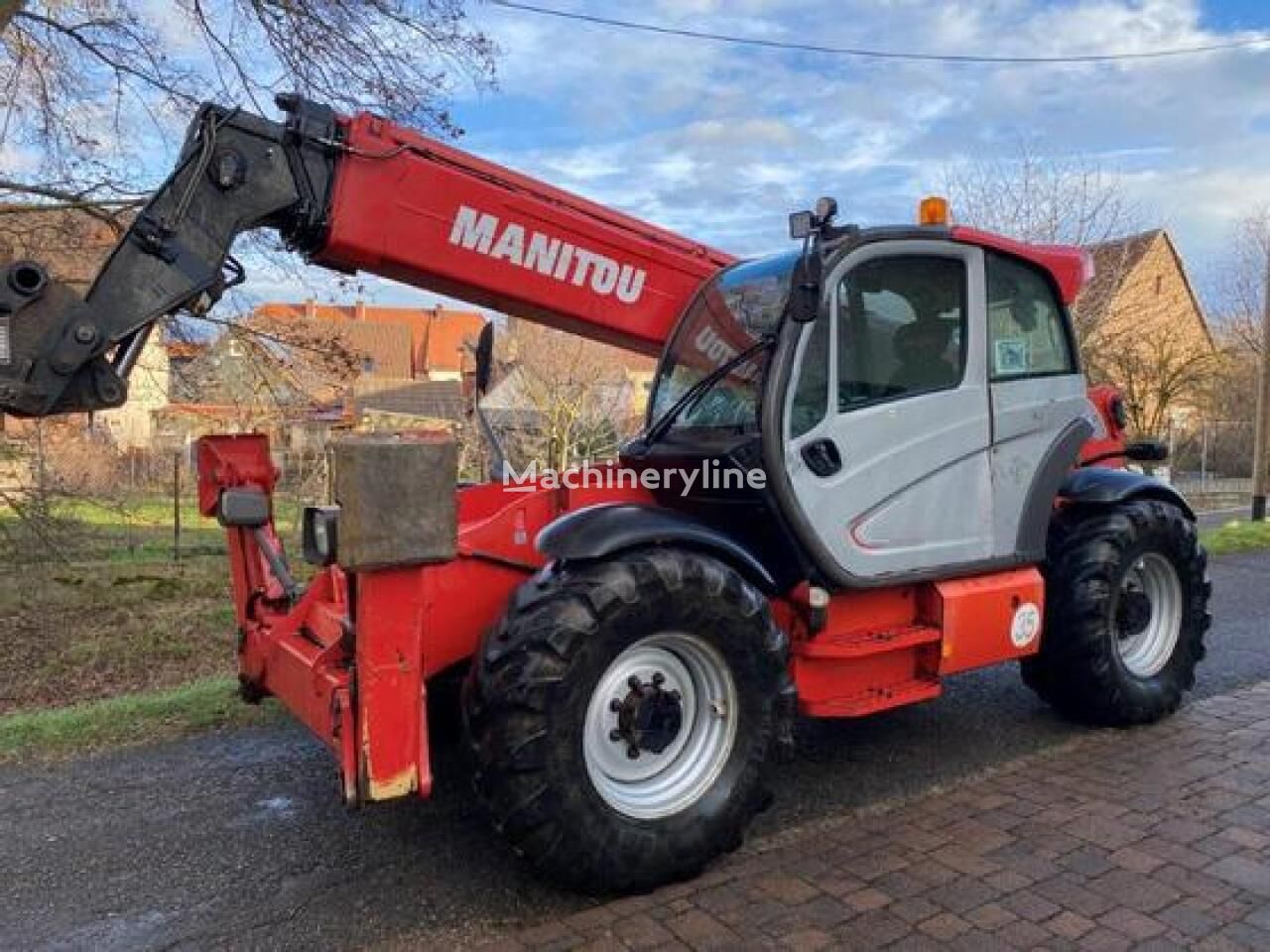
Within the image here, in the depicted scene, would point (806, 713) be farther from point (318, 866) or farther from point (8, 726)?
point (8, 726)

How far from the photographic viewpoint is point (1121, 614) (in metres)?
5.32

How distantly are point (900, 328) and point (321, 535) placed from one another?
2680 millimetres

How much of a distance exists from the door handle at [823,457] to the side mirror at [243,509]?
2.40m

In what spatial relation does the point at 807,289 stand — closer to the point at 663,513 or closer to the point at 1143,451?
the point at 663,513

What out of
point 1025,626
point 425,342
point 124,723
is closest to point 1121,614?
point 1025,626

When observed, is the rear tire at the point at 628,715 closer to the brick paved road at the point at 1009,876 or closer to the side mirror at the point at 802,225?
the brick paved road at the point at 1009,876

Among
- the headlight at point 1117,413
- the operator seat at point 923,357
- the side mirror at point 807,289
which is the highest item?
the side mirror at point 807,289

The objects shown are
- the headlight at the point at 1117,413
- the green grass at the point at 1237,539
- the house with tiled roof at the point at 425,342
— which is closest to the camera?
the headlight at the point at 1117,413

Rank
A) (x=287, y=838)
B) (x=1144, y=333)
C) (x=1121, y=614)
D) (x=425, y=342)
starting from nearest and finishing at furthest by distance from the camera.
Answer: (x=287, y=838)
(x=1121, y=614)
(x=1144, y=333)
(x=425, y=342)

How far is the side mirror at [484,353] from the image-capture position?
4.63 m

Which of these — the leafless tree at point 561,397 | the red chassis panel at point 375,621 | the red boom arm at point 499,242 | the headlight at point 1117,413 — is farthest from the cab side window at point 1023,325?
the leafless tree at point 561,397

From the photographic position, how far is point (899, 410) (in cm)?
437

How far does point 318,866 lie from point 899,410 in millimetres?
2940

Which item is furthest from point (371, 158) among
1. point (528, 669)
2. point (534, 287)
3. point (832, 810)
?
point (832, 810)
